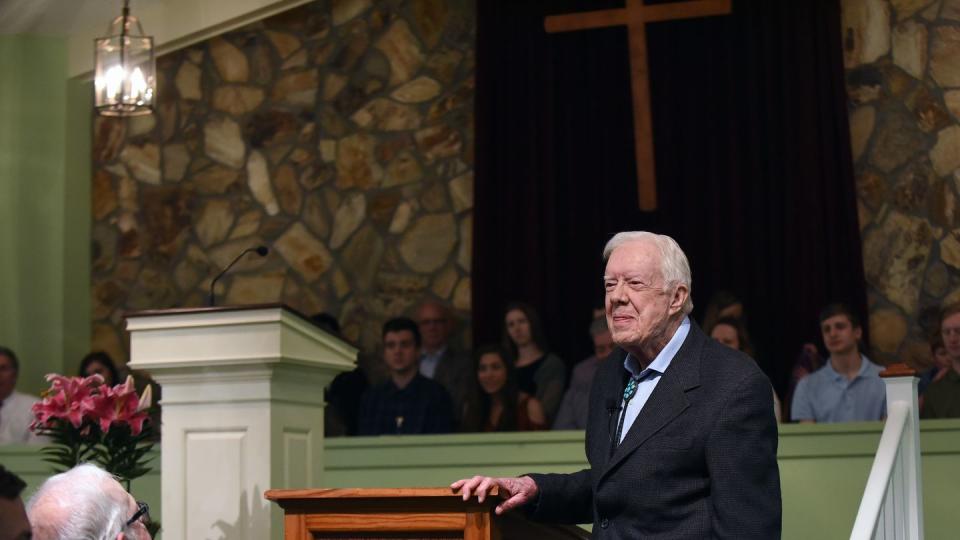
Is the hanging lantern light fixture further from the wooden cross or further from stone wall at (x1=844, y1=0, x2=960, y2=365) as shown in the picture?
stone wall at (x1=844, y1=0, x2=960, y2=365)

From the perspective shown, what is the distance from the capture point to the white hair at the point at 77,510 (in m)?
2.41

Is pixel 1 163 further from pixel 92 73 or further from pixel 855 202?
pixel 855 202

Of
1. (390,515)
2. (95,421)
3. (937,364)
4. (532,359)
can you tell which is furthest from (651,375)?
(532,359)

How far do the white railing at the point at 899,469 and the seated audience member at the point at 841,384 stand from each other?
2.08 metres

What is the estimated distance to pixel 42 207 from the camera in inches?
370

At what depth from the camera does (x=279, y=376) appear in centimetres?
387

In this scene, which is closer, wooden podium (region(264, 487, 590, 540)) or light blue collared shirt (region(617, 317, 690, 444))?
wooden podium (region(264, 487, 590, 540))

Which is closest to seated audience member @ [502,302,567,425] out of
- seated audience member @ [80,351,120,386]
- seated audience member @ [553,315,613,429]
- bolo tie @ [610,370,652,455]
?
seated audience member @ [553,315,613,429]

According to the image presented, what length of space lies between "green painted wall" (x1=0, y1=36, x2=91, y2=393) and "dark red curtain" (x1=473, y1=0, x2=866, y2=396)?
2.54 meters

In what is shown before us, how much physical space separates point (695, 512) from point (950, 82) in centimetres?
598

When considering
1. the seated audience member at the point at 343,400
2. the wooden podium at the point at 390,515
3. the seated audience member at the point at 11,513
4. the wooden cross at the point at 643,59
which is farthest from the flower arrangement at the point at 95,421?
the wooden cross at the point at 643,59

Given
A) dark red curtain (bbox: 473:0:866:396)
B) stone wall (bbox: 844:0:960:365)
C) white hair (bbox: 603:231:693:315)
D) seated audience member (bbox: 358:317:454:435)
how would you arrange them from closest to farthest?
white hair (bbox: 603:231:693:315) < seated audience member (bbox: 358:317:454:435) < stone wall (bbox: 844:0:960:365) < dark red curtain (bbox: 473:0:866:396)

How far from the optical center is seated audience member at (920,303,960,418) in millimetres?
6789

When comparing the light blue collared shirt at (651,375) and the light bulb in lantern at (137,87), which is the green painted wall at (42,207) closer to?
the light bulb in lantern at (137,87)
